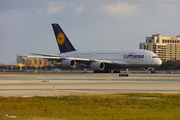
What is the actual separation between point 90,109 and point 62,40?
6485 centimetres

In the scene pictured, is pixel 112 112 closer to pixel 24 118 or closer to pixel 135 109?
pixel 135 109

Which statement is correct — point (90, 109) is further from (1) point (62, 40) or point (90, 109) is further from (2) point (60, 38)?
(2) point (60, 38)

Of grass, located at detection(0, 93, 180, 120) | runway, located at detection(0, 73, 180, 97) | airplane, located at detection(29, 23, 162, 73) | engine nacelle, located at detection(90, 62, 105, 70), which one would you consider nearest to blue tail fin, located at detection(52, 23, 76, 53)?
airplane, located at detection(29, 23, 162, 73)

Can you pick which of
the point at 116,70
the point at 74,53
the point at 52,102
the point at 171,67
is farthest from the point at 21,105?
the point at 171,67

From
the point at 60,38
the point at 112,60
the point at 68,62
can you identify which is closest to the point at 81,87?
the point at 68,62

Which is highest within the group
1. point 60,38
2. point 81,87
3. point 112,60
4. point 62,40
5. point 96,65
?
point 60,38

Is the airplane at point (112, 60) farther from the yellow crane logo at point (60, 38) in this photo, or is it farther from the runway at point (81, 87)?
the runway at point (81, 87)

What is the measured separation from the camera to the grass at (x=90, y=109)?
12641 millimetres

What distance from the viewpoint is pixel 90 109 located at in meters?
14.6

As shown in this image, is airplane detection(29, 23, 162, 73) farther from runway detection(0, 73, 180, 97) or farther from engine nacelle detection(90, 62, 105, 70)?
runway detection(0, 73, 180, 97)

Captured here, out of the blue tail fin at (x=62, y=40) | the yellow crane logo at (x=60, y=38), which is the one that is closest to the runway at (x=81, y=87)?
the blue tail fin at (x=62, y=40)

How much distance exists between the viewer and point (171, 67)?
144m

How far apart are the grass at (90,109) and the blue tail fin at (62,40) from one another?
60801 millimetres

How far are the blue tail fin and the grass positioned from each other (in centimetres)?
6080
